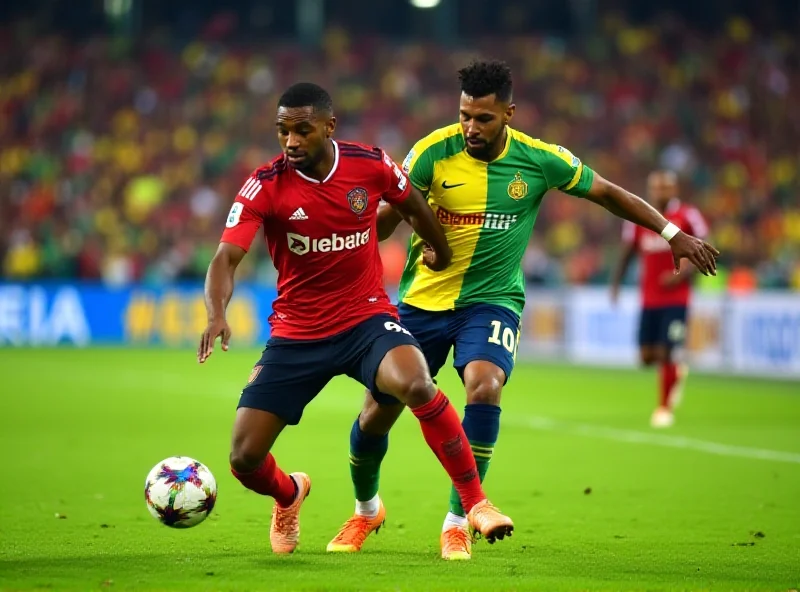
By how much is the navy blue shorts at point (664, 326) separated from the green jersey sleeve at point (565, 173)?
7.06 metres

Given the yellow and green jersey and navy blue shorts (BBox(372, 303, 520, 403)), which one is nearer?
navy blue shorts (BBox(372, 303, 520, 403))

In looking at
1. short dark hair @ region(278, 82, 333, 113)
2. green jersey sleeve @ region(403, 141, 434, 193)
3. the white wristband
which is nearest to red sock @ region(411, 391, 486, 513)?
green jersey sleeve @ region(403, 141, 434, 193)

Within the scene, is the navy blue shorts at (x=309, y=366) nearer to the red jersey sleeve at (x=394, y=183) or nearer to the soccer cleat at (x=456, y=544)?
the red jersey sleeve at (x=394, y=183)

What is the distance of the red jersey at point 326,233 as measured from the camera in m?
6.26

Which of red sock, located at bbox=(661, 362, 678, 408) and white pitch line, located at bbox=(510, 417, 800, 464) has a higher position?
red sock, located at bbox=(661, 362, 678, 408)

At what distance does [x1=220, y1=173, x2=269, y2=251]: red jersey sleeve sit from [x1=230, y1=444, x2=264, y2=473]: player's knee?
35.9 inches

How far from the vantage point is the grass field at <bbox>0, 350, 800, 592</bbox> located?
231 inches

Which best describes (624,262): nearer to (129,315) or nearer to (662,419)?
(662,419)

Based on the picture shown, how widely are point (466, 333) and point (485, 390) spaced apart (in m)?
0.45

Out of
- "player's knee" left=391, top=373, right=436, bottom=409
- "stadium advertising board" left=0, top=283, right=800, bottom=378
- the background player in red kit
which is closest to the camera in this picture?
"player's knee" left=391, top=373, right=436, bottom=409

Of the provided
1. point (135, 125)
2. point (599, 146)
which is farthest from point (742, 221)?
point (135, 125)

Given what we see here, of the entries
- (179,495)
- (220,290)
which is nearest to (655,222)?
(220,290)

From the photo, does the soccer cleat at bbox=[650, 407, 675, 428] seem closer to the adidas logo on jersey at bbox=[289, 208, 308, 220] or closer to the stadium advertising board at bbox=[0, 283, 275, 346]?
the adidas logo on jersey at bbox=[289, 208, 308, 220]

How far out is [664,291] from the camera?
46.3 feet
